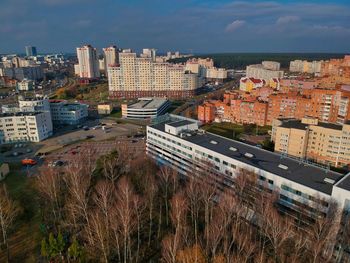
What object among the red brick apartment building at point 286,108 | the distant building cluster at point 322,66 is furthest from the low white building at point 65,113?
the distant building cluster at point 322,66

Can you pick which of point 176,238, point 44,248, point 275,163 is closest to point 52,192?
point 44,248

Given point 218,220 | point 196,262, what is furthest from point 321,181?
point 196,262

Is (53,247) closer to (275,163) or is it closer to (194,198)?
(194,198)

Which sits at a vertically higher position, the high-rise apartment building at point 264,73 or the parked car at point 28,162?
the high-rise apartment building at point 264,73

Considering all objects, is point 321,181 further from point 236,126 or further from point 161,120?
point 236,126

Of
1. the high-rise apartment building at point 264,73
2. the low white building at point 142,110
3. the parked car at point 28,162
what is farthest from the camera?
the high-rise apartment building at point 264,73

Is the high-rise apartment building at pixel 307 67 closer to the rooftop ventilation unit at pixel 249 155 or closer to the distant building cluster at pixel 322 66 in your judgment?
the distant building cluster at pixel 322 66

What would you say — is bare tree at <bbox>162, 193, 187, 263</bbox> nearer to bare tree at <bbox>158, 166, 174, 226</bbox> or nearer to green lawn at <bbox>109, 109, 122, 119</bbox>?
bare tree at <bbox>158, 166, 174, 226</bbox>
